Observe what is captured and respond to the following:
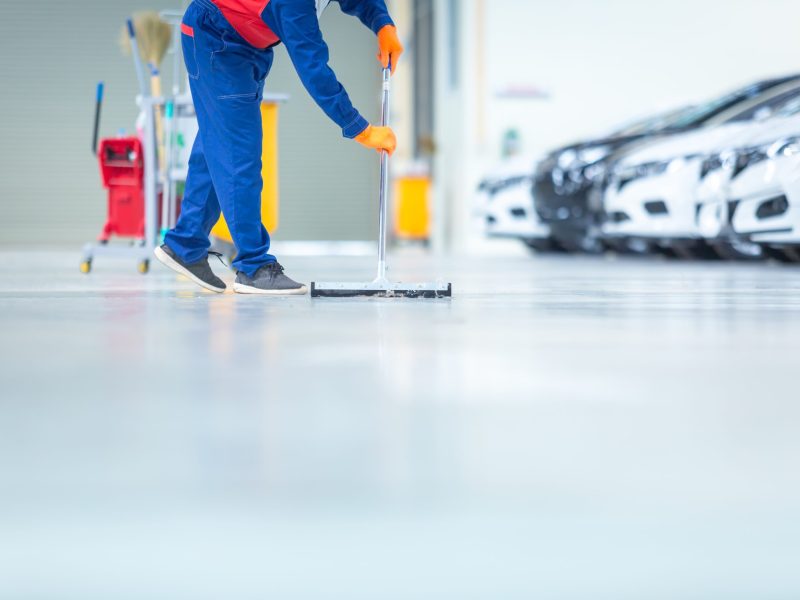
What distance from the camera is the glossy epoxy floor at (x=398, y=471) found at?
0.85 metres

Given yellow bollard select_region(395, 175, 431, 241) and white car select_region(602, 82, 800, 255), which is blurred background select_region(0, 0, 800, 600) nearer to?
white car select_region(602, 82, 800, 255)

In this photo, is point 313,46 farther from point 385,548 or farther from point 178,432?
point 385,548

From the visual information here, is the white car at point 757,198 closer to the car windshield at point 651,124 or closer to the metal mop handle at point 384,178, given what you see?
the car windshield at point 651,124

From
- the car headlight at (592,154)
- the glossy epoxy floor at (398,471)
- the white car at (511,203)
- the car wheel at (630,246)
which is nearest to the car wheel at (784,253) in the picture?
the car wheel at (630,246)

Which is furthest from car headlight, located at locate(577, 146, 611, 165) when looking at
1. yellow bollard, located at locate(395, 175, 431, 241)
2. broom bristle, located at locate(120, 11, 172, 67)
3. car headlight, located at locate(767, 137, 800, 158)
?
yellow bollard, located at locate(395, 175, 431, 241)

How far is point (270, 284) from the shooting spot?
3430mm

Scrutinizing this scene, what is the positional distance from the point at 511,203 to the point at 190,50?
478cm

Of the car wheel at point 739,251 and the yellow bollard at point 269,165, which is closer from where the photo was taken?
the yellow bollard at point 269,165

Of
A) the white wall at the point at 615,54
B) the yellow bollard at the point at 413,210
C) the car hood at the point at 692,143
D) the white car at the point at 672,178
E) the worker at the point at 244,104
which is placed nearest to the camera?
the worker at the point at 244,104

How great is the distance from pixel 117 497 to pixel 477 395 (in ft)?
1.85

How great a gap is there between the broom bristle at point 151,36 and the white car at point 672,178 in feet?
8.63

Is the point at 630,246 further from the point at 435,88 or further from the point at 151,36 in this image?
the point at 435,88

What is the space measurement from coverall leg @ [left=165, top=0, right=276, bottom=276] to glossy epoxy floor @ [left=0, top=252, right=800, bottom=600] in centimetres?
142

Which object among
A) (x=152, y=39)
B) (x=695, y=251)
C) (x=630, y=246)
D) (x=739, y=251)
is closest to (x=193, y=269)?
(x=152, y=39)
